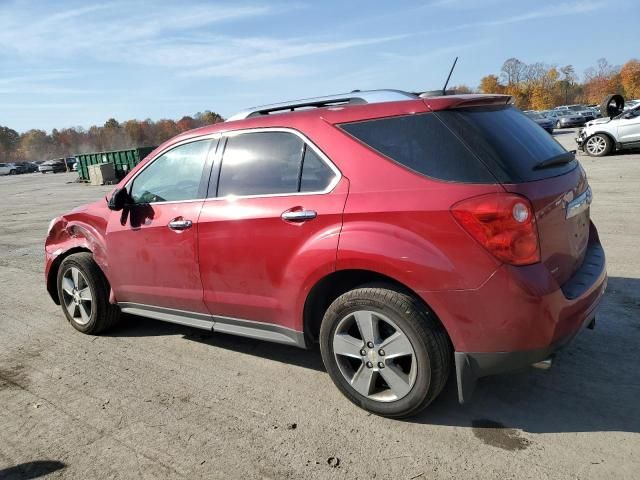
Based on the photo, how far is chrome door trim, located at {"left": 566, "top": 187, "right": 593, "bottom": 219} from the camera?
2.90 metres

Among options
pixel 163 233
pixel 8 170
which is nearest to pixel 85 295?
pixel 163 233

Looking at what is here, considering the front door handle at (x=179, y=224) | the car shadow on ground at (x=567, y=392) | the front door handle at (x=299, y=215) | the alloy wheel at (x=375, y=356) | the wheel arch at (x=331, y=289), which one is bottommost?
the car shadow on ground at (x=567, y=392)

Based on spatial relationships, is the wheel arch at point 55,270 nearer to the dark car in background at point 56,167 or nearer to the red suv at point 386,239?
the red suv at point 386,239

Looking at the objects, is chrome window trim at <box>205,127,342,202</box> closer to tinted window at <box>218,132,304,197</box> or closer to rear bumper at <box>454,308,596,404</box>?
tinted window at <box>218,132,304,197</box>

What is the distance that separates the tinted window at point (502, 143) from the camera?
2.66 m

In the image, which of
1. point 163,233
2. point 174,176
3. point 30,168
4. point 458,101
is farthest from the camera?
point 30,168

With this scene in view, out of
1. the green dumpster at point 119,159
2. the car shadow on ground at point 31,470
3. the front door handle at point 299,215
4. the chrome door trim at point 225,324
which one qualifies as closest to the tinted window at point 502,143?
the front door handle at point 299,215

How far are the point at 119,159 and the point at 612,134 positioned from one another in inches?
1032

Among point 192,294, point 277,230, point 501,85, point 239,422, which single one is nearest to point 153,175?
point 192,294

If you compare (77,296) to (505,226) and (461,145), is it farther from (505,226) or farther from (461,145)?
(505,226)

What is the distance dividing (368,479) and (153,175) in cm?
286

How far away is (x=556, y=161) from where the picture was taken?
3.03 meters

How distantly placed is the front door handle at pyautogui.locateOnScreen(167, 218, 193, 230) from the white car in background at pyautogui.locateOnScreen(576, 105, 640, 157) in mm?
15917

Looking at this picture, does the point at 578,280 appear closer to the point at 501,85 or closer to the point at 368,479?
the point at 368,479
